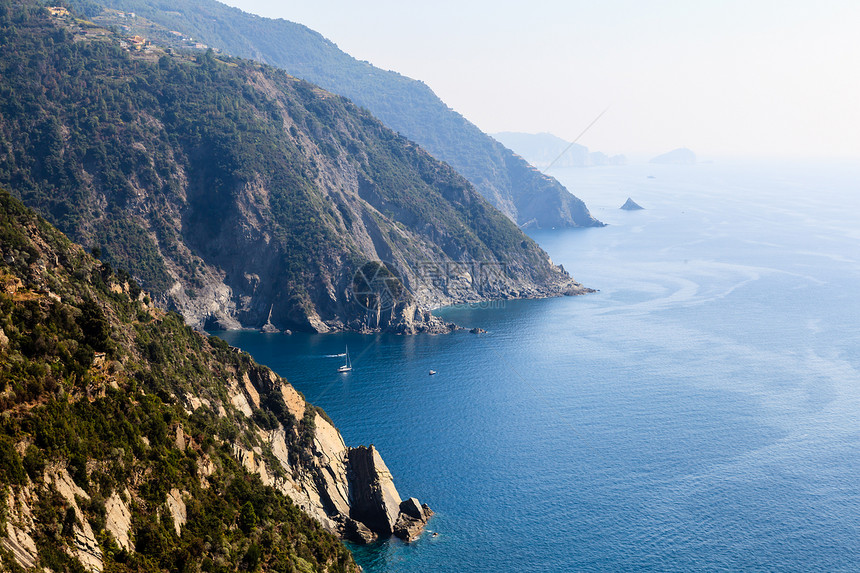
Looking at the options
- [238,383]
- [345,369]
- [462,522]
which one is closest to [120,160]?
[345,369]

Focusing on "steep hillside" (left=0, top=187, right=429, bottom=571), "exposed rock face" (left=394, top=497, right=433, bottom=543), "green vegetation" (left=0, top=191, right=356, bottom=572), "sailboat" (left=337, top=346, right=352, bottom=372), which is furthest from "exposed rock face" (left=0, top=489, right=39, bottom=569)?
"sailboat" (left=337, top=346, right=352, bottom=372)

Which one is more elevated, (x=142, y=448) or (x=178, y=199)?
Answer: (x=178, y=199)

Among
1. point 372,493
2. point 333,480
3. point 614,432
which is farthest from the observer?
point 614,432

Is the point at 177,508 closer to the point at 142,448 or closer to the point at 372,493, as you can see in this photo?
the point at 142,448

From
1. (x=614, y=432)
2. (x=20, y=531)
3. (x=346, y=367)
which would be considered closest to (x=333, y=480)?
(x=614, y=432)

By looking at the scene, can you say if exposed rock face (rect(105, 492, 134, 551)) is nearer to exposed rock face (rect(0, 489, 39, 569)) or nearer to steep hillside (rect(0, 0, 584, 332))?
exposed rock face (rect(0, 489, 39, 569))
